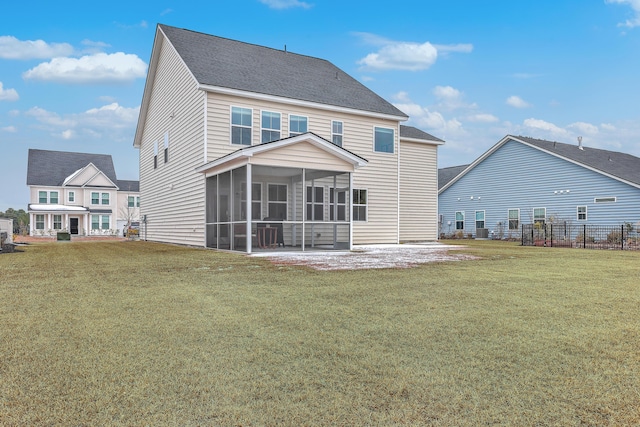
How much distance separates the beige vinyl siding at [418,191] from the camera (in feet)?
66.0

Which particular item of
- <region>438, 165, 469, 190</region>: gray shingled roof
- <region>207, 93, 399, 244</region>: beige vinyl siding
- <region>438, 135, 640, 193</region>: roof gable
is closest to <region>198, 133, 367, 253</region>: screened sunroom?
<region>207, 93, 399, 244</region>: beige vinyl siding

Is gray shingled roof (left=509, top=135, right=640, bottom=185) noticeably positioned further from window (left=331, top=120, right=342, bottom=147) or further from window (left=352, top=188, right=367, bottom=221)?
window (left=331, top=120, right=342, bottom=147)

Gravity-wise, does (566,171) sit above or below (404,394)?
above

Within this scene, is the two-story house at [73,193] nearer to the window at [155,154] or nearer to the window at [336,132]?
the window at [155,154]

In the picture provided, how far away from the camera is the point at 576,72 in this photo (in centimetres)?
2134

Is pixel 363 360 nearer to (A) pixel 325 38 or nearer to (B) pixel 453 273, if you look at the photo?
(B) pixel 453 273

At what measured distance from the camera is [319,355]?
331cm

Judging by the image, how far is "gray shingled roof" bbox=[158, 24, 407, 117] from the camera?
1566cm

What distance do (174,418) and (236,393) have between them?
41 centimetres

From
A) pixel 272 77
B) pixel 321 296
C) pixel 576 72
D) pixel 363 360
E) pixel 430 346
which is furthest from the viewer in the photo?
pixel 576 72

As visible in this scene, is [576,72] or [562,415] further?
[576,72]

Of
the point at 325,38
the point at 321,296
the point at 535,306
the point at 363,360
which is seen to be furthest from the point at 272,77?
the point at 363,360

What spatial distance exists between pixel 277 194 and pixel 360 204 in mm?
3466

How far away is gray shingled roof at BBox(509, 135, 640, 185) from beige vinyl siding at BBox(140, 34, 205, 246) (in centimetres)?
2054
